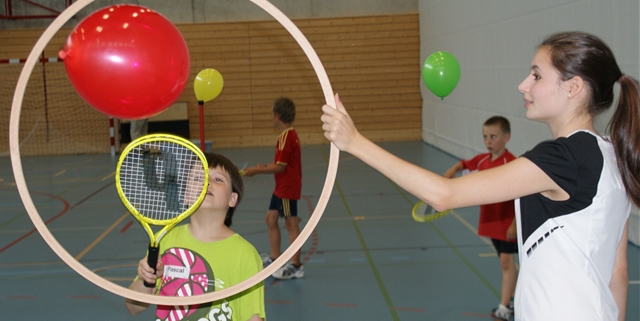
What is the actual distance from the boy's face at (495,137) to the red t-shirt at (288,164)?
1700mm

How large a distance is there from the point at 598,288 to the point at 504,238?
249cm

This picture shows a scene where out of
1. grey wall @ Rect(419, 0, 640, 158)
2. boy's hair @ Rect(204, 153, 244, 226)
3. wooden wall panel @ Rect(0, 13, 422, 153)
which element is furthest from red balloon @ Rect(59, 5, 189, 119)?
wooden wall panel @ Rect(0, 13, 422, 153)

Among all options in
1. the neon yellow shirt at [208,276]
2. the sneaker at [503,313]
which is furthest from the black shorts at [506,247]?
the neon yellow shirt at [208,276]

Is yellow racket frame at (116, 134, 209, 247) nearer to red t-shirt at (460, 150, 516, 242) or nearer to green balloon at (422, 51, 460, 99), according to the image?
red t-shirt at (460, 150, 516, 242)

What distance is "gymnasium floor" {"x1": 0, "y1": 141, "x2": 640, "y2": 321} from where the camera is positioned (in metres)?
4.48

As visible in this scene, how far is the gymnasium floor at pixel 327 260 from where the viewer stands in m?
→ 4.48

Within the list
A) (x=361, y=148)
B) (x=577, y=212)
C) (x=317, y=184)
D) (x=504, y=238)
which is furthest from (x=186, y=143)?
(x=317, y=184)

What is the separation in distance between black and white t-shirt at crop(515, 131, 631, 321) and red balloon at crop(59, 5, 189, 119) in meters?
1.16

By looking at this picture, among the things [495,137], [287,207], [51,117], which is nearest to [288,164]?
[287,207]

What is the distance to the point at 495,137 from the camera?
428 centimetres

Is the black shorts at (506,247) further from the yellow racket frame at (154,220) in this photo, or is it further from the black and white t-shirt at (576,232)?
the yellow racket frame at (154,220)

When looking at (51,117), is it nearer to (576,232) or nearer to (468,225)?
(468,225)

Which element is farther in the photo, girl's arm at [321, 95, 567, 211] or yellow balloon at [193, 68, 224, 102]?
yellow balloon at [193, 68, 224, 102]

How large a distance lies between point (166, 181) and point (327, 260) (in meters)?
3.46
